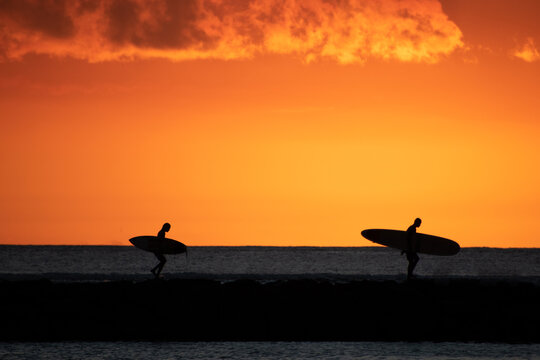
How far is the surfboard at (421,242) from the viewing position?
27.7 meters

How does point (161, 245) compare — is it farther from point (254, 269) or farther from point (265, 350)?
point (254, 269)

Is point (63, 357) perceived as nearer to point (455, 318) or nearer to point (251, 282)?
point (251, 282)

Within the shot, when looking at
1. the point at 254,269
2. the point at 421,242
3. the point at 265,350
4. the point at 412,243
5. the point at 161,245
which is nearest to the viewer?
the point at 265,350

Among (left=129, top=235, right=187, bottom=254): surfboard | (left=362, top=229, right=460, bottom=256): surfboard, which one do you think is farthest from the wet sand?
(left=129, top=235, right=187, bottom=254): surfboard

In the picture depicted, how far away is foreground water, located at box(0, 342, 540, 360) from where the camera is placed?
55.3 ft

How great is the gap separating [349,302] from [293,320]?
54.4 inches

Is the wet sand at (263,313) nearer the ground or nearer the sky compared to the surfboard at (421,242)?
nearer the ground

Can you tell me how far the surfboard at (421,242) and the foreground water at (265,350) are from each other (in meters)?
8.96

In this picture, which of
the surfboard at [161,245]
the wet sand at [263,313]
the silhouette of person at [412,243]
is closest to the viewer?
the wet sand at [263,313]

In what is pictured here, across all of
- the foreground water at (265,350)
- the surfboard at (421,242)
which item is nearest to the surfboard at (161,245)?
the surfboard at (421,242)

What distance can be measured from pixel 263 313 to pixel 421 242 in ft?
28.6

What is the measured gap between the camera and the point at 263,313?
20469mm

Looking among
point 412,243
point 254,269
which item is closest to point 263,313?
point 412,243

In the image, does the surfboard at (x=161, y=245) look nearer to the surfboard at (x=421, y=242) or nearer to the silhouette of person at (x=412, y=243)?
the surfboard at (x=421, y=242)
